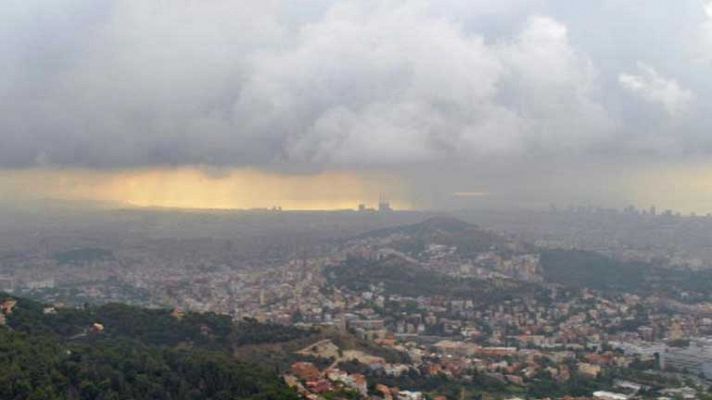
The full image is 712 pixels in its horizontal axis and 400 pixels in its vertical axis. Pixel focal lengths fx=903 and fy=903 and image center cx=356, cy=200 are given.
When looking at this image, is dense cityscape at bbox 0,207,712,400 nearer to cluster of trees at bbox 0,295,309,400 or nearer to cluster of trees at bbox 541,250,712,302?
cluster of trees at bbox 541,250,712,302

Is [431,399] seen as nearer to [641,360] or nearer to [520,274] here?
[641,360]

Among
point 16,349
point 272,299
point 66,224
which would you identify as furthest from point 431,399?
point 66,224

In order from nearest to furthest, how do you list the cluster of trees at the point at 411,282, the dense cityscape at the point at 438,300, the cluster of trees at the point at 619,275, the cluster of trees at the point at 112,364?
the cluster of trees at the point at 112,364
the dense cityscape at the point at 438,300
the cluster of trees at the point at 411,282
the cluster of trees at the point at 619,275

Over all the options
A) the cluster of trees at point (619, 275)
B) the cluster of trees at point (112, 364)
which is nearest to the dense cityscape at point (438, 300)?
the cluster of trees at point (619, 275)

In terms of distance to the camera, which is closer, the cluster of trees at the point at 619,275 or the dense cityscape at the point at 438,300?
the dense cityscape at the point at 438,300

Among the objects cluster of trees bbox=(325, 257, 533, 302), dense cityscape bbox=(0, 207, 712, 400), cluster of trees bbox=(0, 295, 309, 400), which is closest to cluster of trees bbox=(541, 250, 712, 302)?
dense cityscape bbox=(0, 207, 712, 400)

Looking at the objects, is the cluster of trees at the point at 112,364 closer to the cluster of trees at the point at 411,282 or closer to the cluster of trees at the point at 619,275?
the cluster of trees at the point at 411,282

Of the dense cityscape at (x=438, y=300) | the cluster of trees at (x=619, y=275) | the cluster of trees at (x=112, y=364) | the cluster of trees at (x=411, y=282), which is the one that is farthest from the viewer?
the cluster of trees at (x=619, y=275)

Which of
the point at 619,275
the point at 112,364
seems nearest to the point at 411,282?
the point at 619,275
